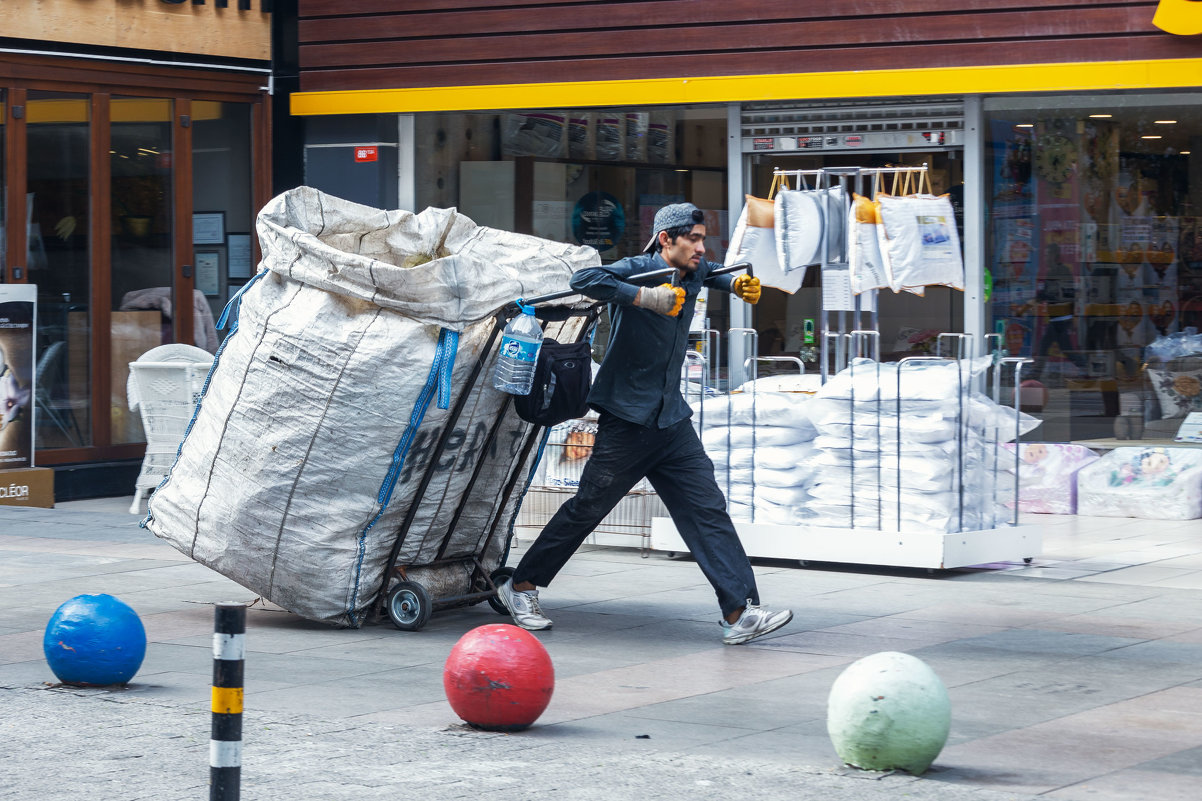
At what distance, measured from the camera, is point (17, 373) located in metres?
12.6

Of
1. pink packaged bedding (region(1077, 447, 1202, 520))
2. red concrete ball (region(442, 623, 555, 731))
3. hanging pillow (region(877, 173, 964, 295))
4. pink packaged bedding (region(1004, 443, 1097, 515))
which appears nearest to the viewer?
red concrete ball (region(442, 623, 555, 731))

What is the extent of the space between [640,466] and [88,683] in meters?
2.55

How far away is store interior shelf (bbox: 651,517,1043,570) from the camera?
31.1ft

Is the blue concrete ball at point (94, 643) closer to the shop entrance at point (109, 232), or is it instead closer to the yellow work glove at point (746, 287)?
the yellow work glove at point (746, 287)

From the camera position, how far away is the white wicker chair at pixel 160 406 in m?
12.6

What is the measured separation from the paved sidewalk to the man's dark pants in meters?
0.34

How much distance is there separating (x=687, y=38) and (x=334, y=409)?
23.8ft

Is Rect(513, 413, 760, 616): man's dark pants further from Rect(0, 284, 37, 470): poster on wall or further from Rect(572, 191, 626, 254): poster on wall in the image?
Rect(572, 191, 626, 254): poster on wall

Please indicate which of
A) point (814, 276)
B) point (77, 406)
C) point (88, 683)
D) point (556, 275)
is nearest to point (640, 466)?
point (556, 275)

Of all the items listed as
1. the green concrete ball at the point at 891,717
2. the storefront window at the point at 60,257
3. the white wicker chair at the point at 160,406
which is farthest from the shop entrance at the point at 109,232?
the green concrete ball at the point at 891,717

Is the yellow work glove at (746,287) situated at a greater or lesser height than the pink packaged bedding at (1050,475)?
greater

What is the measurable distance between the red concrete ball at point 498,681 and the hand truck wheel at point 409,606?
188 cm

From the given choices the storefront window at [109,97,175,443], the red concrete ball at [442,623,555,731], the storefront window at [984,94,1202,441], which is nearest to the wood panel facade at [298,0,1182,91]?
the storefront window at [984,94,1202,441]

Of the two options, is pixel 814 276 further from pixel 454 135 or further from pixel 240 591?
pixel 240 591
